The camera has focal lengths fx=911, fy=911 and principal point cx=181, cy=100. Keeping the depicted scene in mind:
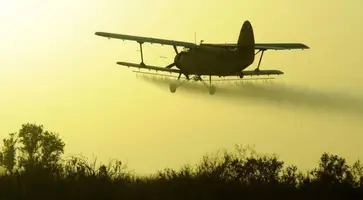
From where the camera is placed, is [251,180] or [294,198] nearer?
[294,198]

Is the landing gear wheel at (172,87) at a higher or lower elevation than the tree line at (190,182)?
higher

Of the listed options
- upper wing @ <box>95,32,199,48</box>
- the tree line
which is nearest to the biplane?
upper wing @ <box>95,32,199,48</box>

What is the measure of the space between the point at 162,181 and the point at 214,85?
29.1 metres

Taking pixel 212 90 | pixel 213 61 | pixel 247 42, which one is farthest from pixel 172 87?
pixel 247 42

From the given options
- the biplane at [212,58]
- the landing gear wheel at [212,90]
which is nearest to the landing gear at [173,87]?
the biplane at [212,58]

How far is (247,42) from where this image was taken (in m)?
68.2

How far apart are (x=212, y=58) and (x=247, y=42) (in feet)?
12.4

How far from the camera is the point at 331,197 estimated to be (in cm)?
3706

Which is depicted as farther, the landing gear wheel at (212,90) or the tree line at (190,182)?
the landing gear wheel at (212,90)

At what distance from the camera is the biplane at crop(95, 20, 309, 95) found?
65062mm

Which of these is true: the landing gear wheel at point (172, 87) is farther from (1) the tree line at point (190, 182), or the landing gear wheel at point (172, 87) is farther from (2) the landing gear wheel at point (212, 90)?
(1) the tree line at point (190, 182)

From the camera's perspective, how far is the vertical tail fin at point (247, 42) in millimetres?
67562

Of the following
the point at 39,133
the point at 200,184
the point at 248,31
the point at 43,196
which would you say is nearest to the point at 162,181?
the point at 200,184

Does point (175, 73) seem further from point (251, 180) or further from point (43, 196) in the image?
point (43, 196)
